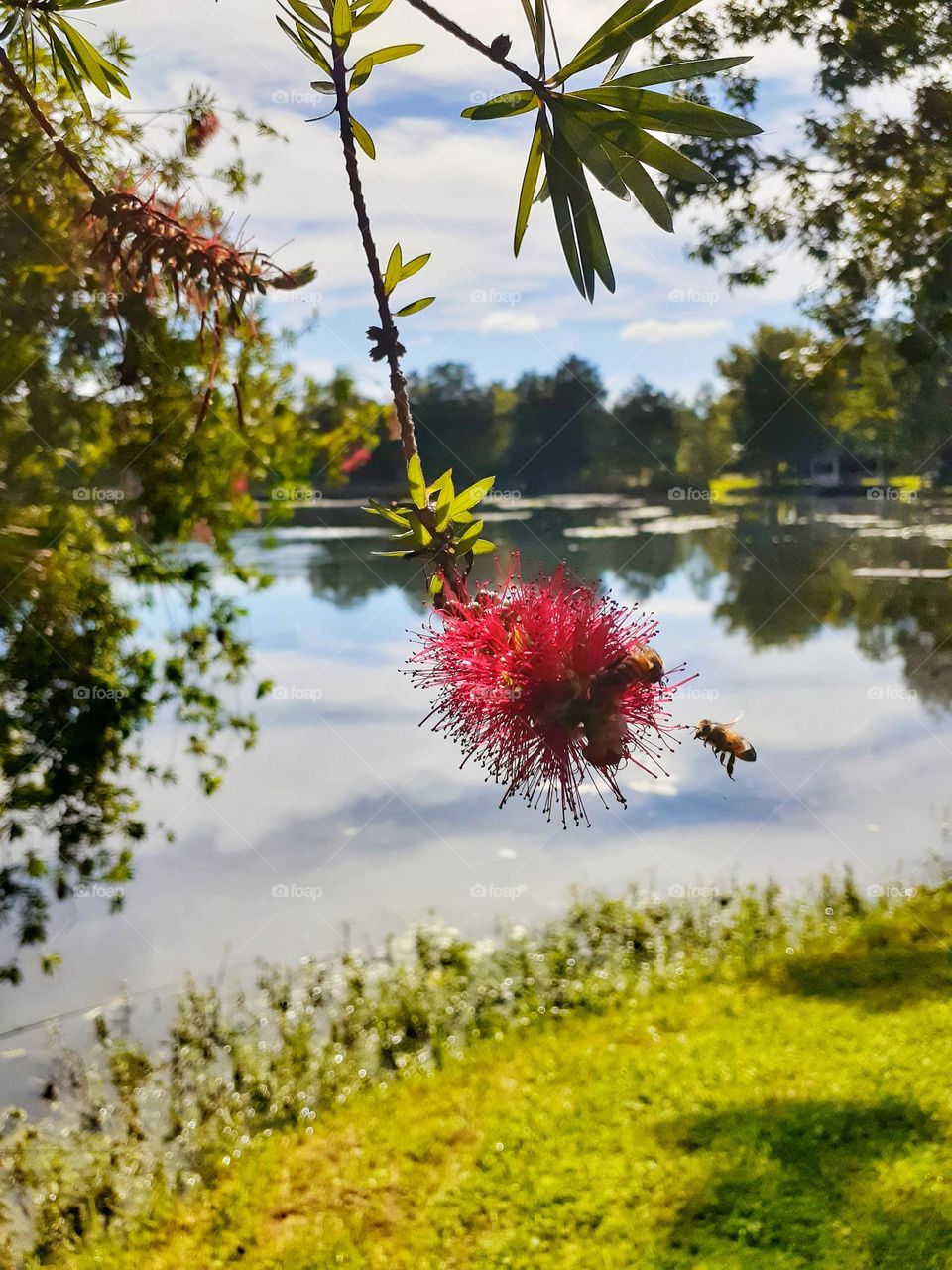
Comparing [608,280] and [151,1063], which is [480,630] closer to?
[608,280]

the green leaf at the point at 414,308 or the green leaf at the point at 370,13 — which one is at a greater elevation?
the green leaf at the point at 370,13

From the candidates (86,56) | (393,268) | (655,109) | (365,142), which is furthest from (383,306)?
(86,56)

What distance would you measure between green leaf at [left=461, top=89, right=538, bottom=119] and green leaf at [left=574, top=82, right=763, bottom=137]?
0.05m

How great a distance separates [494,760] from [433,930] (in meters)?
7.28

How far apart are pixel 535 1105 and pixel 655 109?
5044 millimetres

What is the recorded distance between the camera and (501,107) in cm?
97

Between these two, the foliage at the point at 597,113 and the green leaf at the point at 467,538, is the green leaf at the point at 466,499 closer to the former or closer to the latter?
the green leaf at the point at 467,538

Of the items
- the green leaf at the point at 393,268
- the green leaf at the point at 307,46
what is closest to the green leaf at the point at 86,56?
the green leaf at the point at 307,46

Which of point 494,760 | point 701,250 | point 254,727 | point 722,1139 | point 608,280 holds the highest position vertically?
point 701,250

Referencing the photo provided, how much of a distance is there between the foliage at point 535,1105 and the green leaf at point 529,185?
3878mm

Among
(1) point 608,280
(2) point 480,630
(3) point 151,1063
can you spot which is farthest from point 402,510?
(3) point 151,1063

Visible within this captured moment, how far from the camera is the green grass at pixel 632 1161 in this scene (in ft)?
13.4

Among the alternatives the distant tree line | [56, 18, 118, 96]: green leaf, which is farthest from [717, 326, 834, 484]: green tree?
[56, 18, 118, 96]: green leaf

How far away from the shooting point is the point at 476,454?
86.3ft
